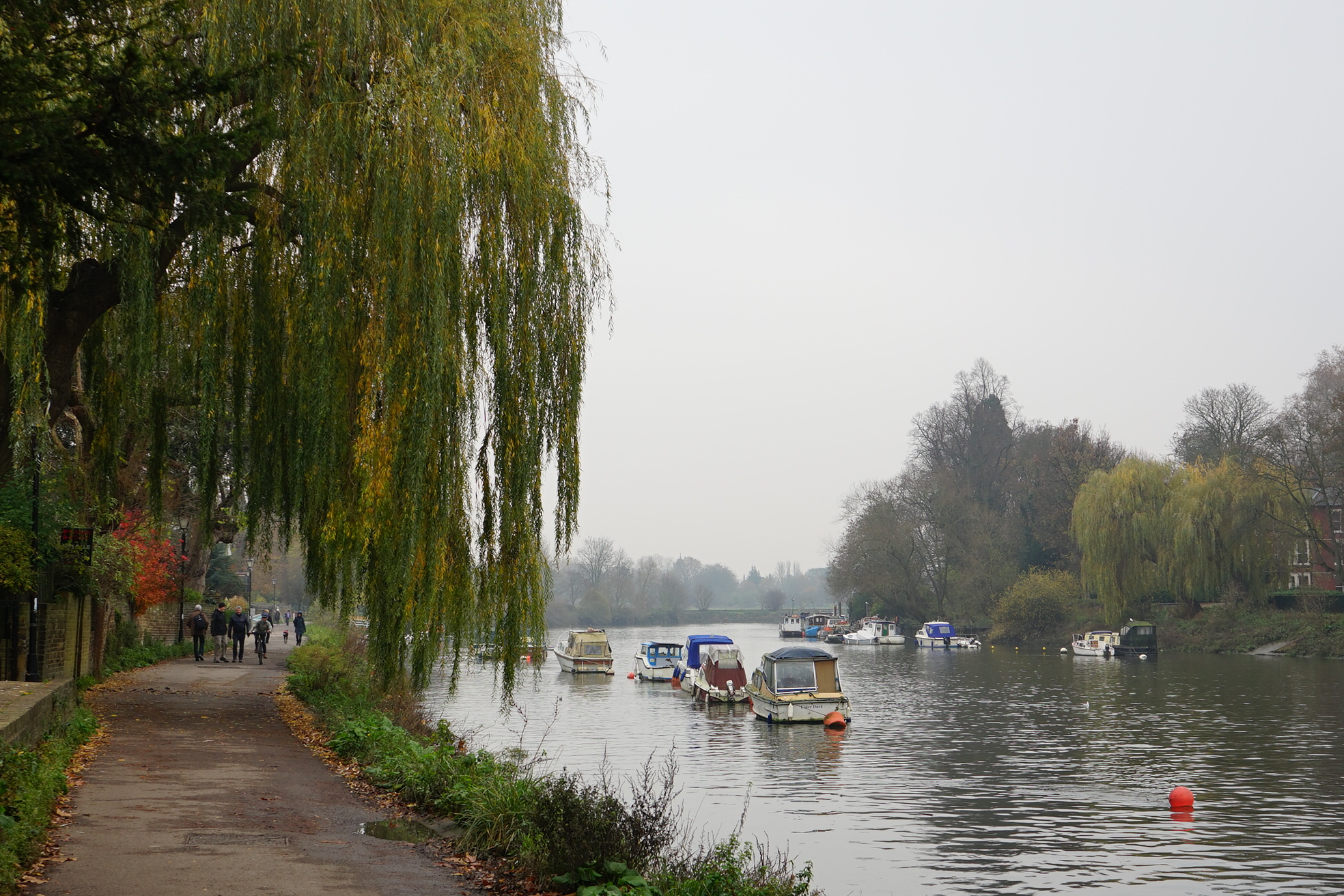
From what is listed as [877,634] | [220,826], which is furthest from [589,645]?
[220,826]

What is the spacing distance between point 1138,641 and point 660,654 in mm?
27218

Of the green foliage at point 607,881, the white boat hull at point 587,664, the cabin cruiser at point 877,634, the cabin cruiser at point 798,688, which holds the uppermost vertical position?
the green foliage at point 607,881

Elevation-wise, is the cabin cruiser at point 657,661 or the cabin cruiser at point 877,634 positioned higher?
the cabin cruiser at point 657,661

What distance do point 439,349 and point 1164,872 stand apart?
11939 mm

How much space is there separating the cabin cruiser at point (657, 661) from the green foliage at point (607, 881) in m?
45.6

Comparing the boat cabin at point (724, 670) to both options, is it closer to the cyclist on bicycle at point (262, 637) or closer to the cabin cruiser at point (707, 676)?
the cabin cruiser at point (707, 676)

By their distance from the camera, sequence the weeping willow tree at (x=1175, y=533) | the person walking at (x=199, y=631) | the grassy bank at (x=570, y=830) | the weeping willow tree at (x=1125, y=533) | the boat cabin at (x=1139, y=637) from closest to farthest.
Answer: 1. the grassy bank at (x=570, y=830)
2. the person walking at (x=199, y=631)
3. the boat cabin at (x=1139, y=637)
4. the weeping willow tree at (x=1175, y=533)
5. the weeping willow tree at (x=1125, y=533)

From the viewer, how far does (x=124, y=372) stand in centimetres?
1302

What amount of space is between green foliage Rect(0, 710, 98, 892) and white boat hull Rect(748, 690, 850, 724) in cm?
2480

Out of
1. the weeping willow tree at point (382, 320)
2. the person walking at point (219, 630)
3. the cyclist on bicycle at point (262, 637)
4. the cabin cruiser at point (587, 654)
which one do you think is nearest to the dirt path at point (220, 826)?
the weeping willow tree at point (382, 320)

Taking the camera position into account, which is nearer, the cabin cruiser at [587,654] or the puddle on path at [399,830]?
the puddle on path at [399,830]

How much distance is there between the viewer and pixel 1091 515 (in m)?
69.3

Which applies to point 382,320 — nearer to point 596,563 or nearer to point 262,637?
point 262,637

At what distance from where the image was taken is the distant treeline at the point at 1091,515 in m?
62.5
